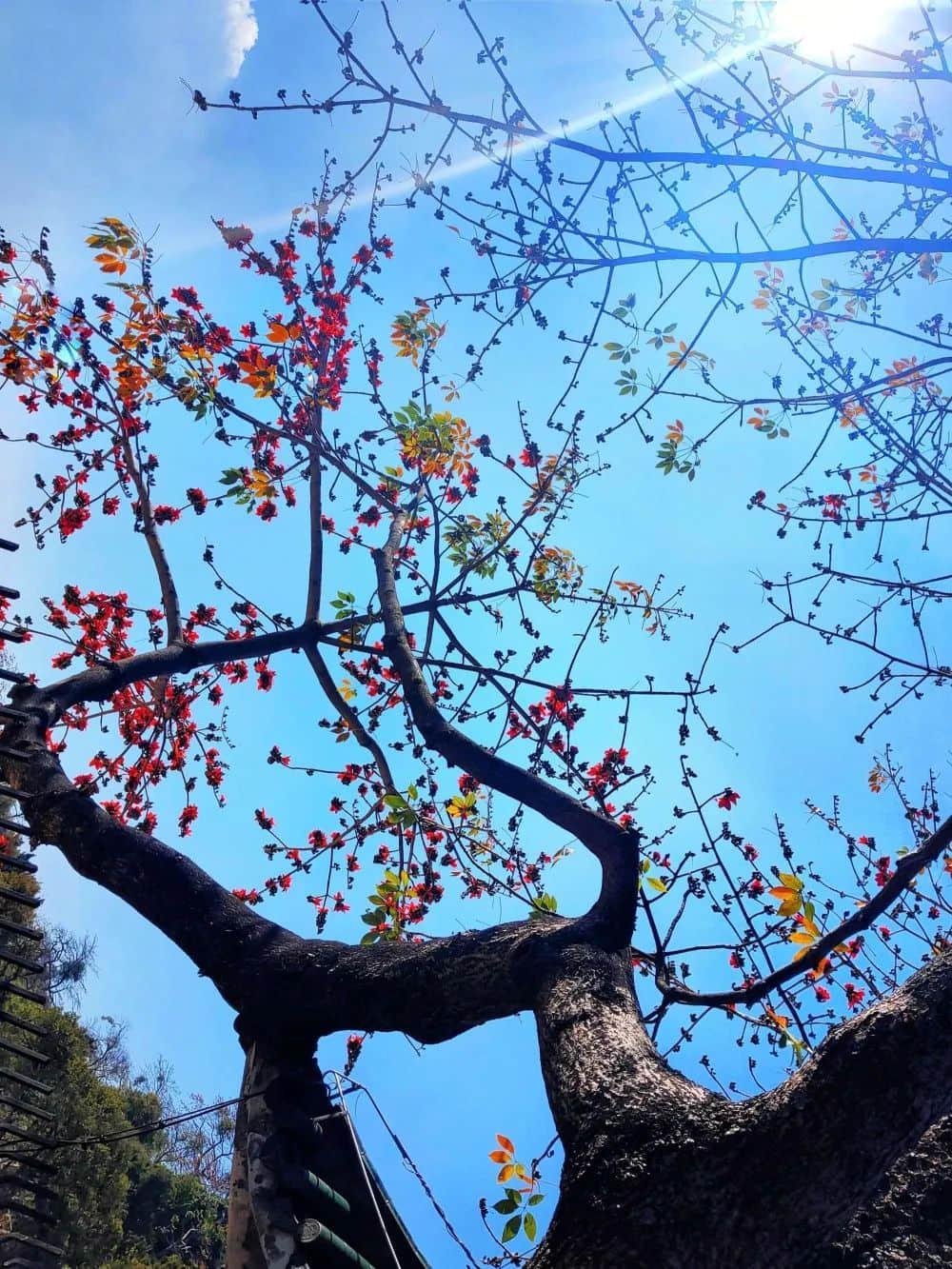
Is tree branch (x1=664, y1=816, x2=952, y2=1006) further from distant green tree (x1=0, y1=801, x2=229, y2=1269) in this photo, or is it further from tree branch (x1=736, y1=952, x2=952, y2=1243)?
distant green tree (x1=0, y1=801, x2=229, y2=1269)

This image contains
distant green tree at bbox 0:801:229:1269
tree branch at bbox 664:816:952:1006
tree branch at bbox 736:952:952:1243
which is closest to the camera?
tree branch at bbox 736:952:952:1243

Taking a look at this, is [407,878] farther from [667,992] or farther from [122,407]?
[122,407]

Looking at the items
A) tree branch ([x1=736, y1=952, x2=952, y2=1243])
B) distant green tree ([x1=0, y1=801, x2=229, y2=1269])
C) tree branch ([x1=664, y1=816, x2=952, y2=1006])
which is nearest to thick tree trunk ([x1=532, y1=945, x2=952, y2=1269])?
tree branch ([x1=736, y1=952, x2=952, y2=1243])

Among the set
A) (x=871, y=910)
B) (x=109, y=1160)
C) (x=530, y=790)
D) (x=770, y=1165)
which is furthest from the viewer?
(x=109, y=1160)

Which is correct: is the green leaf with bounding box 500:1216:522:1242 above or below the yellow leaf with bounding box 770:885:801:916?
below

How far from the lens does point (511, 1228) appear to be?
Answer: 109 inches

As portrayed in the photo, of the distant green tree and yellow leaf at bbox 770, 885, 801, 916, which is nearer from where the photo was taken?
yellow leaf at bbox 770, 885, 801, 916

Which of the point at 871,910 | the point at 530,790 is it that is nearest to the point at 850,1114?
the point at 871,910

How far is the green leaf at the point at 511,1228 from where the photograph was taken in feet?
9.03

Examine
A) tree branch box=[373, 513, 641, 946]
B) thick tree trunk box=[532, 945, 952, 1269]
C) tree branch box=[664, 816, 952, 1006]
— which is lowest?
thick tree trunk box=[532, 945, 952, 1269]

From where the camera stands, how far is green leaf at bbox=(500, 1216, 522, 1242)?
275 cm

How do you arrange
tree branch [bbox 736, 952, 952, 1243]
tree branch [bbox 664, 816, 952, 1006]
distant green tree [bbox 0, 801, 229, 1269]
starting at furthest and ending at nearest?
distant green tree [bbox 0, 801, 229, 1269]
tree branch [bbox 664, 816, 952, 1006]
tree branch [bbox 736, 952, 952, 1243]

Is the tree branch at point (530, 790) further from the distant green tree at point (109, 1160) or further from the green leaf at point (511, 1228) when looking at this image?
the distant green tree at point (109, 1160)

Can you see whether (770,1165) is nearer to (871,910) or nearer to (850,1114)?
(850,1114)
